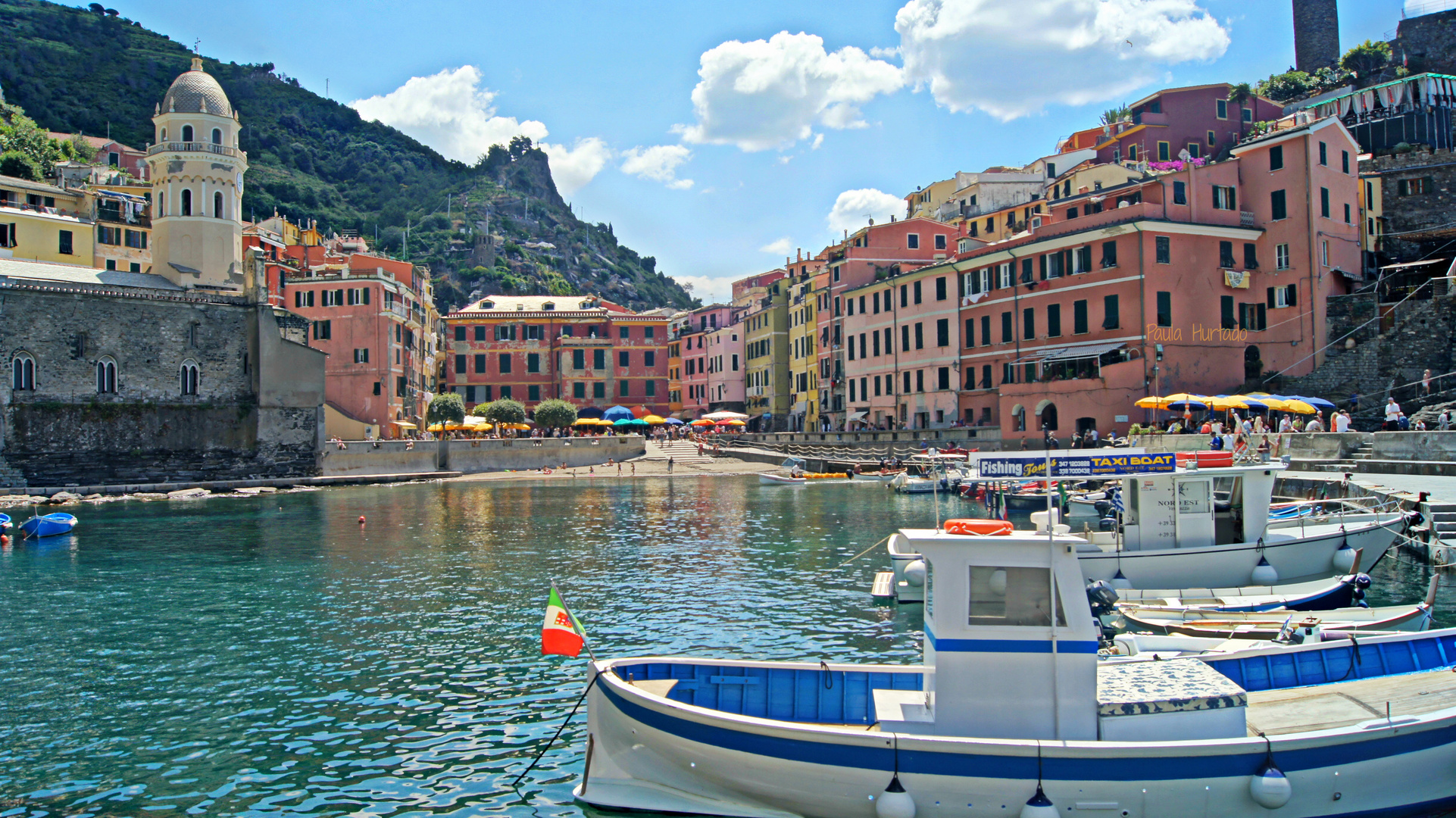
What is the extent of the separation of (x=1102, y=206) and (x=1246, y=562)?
106ft

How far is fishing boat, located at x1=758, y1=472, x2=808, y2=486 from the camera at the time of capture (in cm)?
4934

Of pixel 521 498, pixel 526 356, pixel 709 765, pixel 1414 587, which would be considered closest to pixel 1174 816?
pixel 709 765

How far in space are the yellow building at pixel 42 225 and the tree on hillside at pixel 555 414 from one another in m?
31.4

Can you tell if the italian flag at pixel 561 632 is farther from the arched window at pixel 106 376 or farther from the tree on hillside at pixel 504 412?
the tree on hillside at pixel 504 412

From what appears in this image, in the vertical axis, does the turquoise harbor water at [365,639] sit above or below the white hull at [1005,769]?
below

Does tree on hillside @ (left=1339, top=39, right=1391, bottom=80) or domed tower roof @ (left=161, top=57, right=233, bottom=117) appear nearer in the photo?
domed tower roof @ (left=161, top=57, right=233, bottom=117)

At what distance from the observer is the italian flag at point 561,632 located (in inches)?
359

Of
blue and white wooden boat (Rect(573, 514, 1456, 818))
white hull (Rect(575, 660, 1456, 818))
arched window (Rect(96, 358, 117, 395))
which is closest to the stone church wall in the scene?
arched window (Rect(96, 358, 117, 395))

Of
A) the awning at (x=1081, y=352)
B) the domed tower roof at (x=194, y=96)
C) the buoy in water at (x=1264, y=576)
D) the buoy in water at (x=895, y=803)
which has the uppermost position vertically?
the domed tower roof at (x=194, y=96)

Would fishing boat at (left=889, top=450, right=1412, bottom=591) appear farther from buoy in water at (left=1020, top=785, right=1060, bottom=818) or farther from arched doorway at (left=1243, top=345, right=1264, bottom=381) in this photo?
arched doorway at (left=1243, top=345, right=1264, bottom=381)

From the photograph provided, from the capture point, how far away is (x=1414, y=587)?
1900 cm

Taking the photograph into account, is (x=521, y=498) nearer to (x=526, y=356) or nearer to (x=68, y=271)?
(x=68, y=271)

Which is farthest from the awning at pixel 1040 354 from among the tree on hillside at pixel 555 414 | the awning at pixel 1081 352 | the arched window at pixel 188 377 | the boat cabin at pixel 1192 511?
the arched window at pixel 188 377

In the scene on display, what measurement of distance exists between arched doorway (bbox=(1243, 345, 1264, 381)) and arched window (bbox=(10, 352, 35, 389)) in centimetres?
6197
